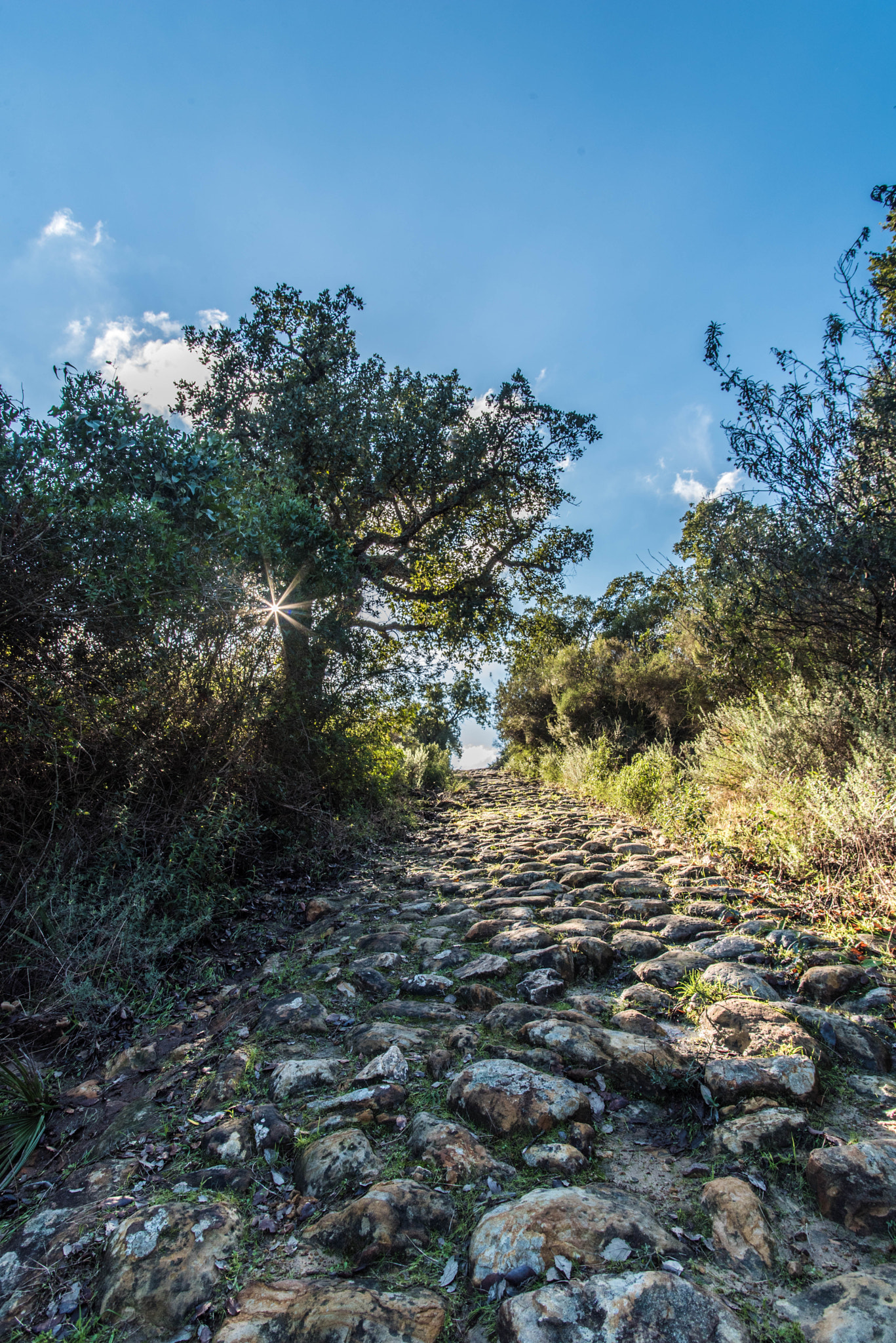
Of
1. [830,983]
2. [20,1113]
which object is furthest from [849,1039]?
[20,1113]

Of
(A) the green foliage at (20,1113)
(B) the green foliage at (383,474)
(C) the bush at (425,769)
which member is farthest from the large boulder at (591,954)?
(C) the bush at (425,769)

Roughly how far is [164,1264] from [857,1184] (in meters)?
2.08

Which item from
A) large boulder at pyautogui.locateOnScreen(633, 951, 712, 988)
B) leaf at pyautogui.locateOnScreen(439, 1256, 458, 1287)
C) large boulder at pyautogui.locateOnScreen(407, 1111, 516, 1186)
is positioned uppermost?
large boulder at pyautogui.locateOnScreen(633, 951, 712, 988)

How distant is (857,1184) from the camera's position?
5.76 feet

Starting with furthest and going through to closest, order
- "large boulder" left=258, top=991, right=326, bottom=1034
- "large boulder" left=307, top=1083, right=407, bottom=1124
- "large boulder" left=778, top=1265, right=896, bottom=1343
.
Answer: "large boulder" left=258, top=991, right=326, bottom=1034
"large boulder" left=307, top=1083, right=407, bottom=1124
"large boulder" left=778, top=1265, right=896, bottom=1343

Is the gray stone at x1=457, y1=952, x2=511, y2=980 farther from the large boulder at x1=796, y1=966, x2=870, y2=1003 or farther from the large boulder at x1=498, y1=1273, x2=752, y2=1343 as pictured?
the large boulder at x1=498, y1=1273, x2=752, y2=1343

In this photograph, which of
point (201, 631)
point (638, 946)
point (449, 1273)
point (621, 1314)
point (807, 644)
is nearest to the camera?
point (621, 1314)

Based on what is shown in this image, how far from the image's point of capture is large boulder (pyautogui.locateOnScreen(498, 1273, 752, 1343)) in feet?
4.48

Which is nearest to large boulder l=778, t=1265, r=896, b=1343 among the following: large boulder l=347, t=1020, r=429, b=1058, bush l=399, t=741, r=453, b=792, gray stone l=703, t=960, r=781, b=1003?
gray stone l=703, t=960, r=781, b=1003

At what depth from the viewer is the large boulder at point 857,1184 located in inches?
66.3

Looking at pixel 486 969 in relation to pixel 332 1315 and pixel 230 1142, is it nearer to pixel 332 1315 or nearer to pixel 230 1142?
pixel 230 1142

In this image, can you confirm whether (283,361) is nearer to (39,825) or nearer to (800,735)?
(39,825)

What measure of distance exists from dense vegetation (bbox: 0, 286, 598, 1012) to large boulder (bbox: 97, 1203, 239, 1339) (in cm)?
200

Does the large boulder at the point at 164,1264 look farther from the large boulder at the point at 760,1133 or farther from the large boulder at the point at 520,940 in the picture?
the large boulder at the point at 520,940
